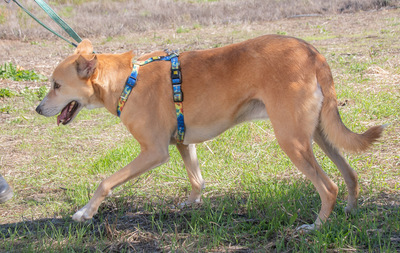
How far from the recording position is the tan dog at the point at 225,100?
3369 mm

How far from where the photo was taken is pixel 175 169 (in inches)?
189

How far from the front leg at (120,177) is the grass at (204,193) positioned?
6.1 inches

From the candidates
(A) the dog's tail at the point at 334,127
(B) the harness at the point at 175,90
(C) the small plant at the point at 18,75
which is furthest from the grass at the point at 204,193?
(C) the small plant at the point at 18,75

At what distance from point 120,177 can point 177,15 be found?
15.0 metres

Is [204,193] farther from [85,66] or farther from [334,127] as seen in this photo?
[85,66]

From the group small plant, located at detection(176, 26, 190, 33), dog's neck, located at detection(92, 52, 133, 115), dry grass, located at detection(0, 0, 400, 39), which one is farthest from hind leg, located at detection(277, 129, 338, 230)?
dry grass, located at detection(0, 0, 400, 39)

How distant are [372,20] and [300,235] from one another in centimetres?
1237

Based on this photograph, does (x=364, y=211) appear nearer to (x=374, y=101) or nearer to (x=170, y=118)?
(x=170, y=118)

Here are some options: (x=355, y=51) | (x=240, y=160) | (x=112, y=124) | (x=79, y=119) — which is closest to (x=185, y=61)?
(x=240, y=160)

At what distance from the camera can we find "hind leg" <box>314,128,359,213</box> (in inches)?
142

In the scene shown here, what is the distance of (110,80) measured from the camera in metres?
3.89

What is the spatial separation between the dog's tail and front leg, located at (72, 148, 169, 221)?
4.35 feet

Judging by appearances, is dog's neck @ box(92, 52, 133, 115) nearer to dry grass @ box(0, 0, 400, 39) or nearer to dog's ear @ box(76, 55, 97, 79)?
dog's ear @ box(76, 55, 97, 79)

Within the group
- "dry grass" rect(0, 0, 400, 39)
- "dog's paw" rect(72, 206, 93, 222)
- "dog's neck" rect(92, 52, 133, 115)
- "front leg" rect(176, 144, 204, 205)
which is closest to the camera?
"dog's paw" rect(72, 206, 93, 222)
